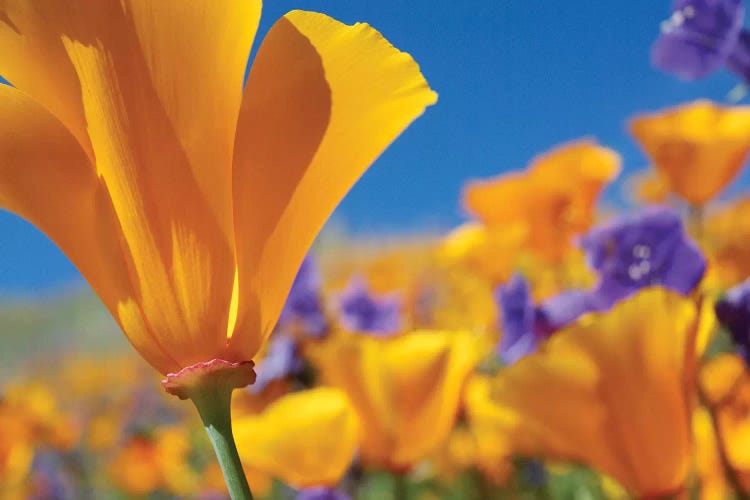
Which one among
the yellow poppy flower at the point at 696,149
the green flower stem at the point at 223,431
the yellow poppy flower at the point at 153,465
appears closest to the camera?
the green flower stem at the point at 223,431

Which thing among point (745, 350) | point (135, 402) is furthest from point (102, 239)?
point (135, 402)

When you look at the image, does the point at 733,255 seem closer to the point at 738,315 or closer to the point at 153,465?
the point at 738,315

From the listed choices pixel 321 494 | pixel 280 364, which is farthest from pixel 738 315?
pixel 280 364

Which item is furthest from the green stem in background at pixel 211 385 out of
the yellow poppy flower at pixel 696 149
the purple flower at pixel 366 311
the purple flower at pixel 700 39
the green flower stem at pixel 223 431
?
the purple flower at pixel 366 311

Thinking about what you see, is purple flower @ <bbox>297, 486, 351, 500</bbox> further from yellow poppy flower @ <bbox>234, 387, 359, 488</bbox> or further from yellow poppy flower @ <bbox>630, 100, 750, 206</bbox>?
yellow poppy flower @ <bbox>630, 100, 750, 206</bbox>

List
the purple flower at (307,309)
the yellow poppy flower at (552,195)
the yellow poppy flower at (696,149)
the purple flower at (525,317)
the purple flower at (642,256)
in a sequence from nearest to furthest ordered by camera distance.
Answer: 1. the purple flower at (642,256)
2. the purple flower at (525,317)
3. the yellow poppy flower at (696,149)
4. the yellow poppy flower at (552,195)
5. the purple flower at (307,309)

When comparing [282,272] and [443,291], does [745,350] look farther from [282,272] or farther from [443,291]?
[443,291]

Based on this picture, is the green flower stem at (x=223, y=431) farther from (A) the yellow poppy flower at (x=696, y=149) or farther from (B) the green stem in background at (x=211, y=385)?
(A) the yellow poppy flower at (x=696, y=149)
